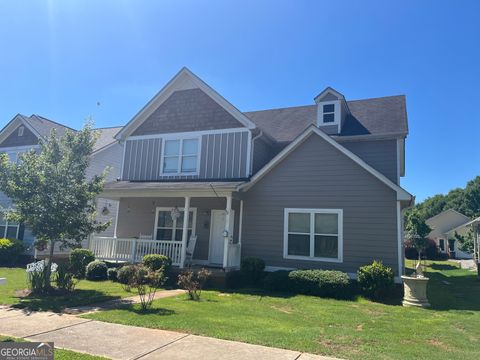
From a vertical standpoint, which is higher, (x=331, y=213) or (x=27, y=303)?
(x=331, y=213)

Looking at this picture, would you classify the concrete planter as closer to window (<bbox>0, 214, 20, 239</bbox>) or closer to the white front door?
the white front door

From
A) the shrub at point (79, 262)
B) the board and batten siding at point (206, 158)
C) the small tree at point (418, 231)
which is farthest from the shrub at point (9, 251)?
the small tree at point (418, 231)

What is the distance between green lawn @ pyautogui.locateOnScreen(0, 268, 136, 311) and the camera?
29.9 feet

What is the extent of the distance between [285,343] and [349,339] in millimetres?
1306

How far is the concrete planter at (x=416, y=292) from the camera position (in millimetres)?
10789

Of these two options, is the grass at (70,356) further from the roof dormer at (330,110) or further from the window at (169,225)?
the roof dormer at (330,110)

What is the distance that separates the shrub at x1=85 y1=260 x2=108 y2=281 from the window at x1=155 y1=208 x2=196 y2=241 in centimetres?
316

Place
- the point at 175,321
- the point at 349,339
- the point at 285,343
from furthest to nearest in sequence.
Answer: the point at 175,321 → the point at 349,339 → the point at 285,343

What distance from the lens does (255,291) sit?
12.6m

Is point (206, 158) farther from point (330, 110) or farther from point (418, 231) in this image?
point (418, 231)

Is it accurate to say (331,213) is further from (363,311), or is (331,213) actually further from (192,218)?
(192,218)

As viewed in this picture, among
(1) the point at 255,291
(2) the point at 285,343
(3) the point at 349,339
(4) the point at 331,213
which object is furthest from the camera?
(4) the point at 331,213

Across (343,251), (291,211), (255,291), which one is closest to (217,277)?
Answer: (255,291)

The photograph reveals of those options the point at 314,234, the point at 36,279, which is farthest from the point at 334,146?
the point at 36,279
